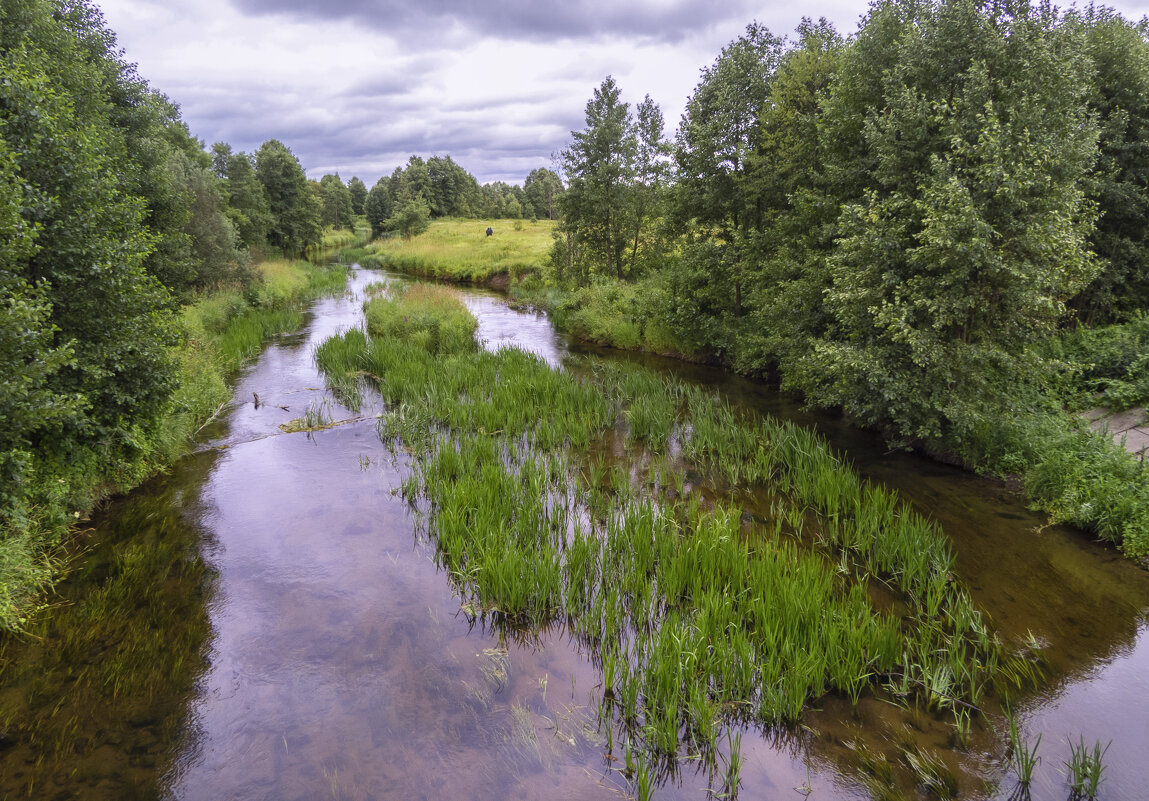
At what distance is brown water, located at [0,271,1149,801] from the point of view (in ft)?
17.4

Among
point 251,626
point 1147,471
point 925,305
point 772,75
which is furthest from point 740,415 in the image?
point 251,626

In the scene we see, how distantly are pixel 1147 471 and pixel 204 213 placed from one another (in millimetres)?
35071

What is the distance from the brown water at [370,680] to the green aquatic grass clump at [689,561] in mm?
418

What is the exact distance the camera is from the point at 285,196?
172 ft

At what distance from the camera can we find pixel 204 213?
1079 inches

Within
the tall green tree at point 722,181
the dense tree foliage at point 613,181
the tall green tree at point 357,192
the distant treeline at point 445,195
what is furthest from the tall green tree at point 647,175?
the tall green tree at point 357,192

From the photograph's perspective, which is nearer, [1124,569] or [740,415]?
[1124,569]

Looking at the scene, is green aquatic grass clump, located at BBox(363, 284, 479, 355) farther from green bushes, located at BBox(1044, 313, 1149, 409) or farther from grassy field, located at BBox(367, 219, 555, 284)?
green bushes, located at BBox(1044, 313, 1149, 409)

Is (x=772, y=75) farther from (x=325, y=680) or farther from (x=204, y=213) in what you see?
(x=204, y=213)

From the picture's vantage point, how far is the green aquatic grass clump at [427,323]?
2155 cm

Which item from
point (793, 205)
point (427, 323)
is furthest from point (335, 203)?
point (793, 205)

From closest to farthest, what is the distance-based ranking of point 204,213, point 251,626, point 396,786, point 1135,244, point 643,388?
point 396,786
point 251,626
point 1135,244
point 643,388
point 204,213

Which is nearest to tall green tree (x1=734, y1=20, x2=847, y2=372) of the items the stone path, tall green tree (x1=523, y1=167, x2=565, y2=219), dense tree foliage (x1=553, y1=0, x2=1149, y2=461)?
dense tree foliage (x1=553, y1=0, x2=1149, y2=461)

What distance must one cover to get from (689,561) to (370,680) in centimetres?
433
